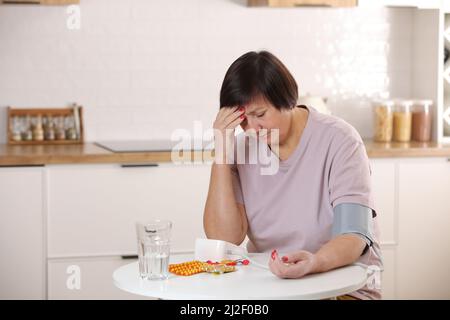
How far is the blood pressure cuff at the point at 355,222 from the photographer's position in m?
2.20

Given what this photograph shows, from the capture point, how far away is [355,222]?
2.21m

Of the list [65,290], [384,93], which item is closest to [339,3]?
[384,93]

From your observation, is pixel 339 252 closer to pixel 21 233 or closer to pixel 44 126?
pixel 21 233

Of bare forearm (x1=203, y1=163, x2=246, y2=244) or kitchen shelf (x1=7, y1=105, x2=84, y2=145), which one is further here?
kitchen shelf (x1=7, y1=105, x2=84, y2=145)

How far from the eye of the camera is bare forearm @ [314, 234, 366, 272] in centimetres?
207

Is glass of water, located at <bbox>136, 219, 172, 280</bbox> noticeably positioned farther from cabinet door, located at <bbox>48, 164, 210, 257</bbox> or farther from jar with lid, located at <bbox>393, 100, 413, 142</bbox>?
jar with lid, located at <bbox>393, 100, 413, 142</bbox>

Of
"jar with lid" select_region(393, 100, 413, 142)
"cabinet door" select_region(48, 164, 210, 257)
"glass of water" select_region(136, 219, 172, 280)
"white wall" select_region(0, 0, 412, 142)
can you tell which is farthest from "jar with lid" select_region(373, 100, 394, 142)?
"glass of water" select_region(136, 219, 172, 280)

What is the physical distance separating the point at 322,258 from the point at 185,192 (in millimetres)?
1819

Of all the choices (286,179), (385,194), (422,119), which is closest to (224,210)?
(286,179)

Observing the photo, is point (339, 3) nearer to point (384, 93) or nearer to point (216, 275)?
point (384, 93)

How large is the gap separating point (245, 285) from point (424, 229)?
7.66 ft

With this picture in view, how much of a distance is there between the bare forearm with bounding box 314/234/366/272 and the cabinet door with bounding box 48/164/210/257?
1.72 m
